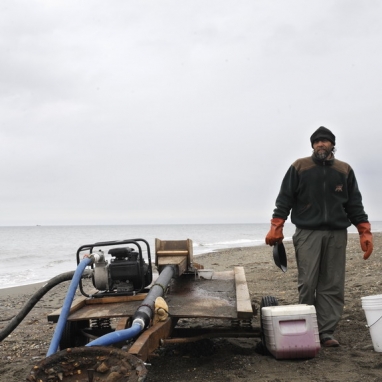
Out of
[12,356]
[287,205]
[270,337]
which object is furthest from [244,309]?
[12,356]

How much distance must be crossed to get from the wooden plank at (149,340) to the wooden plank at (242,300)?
2.00 feet

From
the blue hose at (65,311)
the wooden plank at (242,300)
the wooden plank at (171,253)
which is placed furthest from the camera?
the wooden plank at (171,253)

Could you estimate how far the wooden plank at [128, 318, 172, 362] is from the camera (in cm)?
287

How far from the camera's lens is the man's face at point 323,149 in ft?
16.3

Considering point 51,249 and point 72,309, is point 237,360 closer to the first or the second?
point 72,309

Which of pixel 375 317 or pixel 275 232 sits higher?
pixel 275 232

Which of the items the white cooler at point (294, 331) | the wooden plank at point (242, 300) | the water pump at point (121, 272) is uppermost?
the water pump at point (121, 272)

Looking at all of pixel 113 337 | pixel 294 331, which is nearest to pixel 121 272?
pixel 113 337

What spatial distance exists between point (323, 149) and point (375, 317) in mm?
1805

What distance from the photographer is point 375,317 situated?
14.0ft

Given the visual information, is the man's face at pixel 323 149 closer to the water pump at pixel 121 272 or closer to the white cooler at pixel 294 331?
the white cooler at pixel 294 331

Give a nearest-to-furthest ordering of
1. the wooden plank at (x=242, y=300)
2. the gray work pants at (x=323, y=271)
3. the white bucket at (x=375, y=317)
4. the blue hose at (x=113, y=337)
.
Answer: the blue hose at (x=113, y=337)
the wooden plank at (x=242, y=300)
the white bucket at (x=375, y=317)
the gray work pants at (x=323, y=271)

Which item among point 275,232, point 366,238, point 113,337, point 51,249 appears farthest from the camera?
point 51,249

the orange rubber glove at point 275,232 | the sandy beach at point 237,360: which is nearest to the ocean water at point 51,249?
the sandy beach at point 237,360
